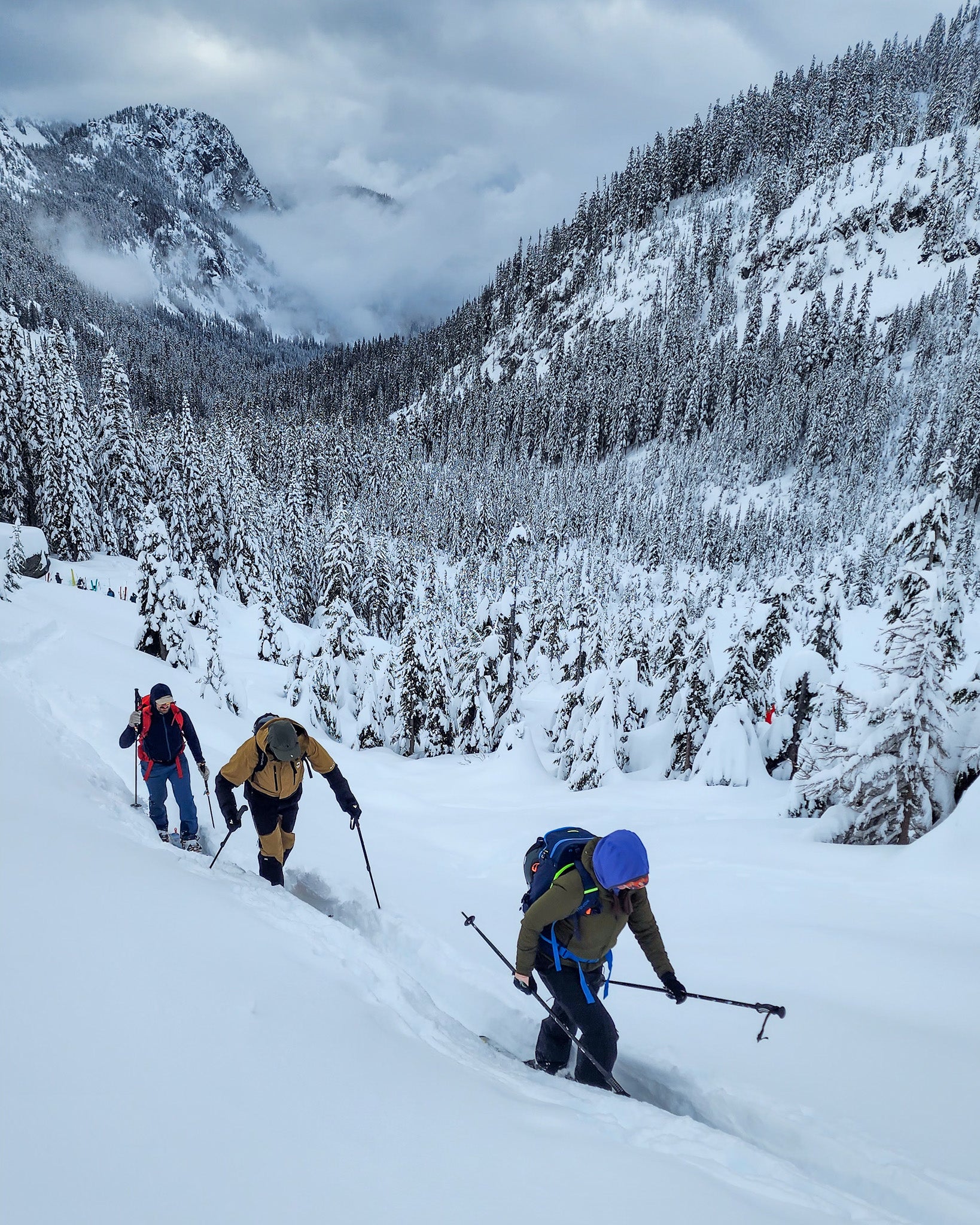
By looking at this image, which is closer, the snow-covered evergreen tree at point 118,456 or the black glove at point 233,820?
the black glove at point 233,820

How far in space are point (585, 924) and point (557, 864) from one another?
453 millimetres

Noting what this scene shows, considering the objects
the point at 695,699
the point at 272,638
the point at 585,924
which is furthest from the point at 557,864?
the point at 272,638

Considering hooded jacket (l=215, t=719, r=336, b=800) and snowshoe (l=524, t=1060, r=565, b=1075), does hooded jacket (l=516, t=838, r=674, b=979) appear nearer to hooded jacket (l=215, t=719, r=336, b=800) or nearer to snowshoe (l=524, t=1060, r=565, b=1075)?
snowshoe (l=524, t=1060, r=565, b=1075)

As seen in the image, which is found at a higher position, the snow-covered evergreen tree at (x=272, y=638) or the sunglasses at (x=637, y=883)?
the snow-covered evergreen tree at (x=272, y=638)

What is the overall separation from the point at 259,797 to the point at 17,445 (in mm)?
41958

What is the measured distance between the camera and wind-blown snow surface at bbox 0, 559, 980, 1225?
2.35 metres

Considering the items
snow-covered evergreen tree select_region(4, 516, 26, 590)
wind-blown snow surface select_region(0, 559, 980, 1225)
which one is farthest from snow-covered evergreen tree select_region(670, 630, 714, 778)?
snow-covered evergreen tree select_region(4, 516, 26, 590)

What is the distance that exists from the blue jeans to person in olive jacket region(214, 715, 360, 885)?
1.52 m

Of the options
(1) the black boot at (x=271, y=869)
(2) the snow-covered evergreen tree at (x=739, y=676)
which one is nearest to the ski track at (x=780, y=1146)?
(1) the black boot at (x=271, y=869)

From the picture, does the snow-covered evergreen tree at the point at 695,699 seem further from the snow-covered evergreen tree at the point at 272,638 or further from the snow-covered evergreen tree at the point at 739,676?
the snow-covered evergreen tree at the point at 272,638

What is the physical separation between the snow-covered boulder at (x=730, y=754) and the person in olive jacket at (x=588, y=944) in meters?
13.6

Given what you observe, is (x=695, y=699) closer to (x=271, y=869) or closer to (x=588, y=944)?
(x=271, y=869)

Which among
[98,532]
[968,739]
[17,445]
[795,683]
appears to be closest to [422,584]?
[98,532]

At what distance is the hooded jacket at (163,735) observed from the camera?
752 cm
